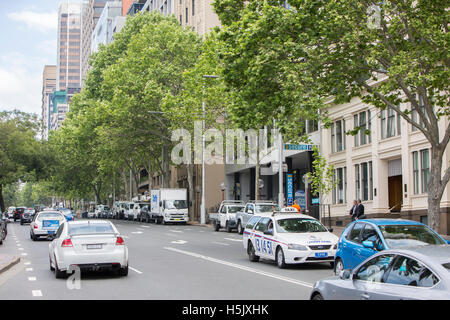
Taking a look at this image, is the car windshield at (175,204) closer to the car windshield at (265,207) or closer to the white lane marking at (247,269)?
the car windshield at (265,207)

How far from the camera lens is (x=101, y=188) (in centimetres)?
10344

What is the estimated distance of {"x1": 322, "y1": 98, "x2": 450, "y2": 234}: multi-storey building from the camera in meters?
30.0

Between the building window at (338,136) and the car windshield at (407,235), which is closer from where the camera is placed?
the car windshield at (407,235)

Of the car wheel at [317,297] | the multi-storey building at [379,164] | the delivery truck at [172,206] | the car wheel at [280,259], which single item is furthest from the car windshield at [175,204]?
the car wheel at [317,297]

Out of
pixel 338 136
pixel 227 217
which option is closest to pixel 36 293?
pixel 227 217

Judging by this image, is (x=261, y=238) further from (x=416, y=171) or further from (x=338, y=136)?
(x=338, y=136)

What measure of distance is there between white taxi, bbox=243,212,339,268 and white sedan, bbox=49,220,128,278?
4.53 m

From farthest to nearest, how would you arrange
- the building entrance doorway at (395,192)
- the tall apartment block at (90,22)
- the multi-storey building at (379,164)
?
the tall apartment block at (90,22) < the building entrance doorway at (395,192) < the multi-storey building at (379,164)

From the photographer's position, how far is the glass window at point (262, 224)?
747 inches

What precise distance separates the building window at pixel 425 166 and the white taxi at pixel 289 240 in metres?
12.7

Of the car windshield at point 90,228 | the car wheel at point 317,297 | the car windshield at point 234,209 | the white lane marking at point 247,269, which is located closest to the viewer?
the car wheel at point 317,297
